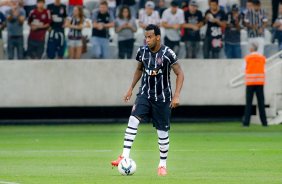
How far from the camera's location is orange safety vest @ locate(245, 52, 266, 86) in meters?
28.7

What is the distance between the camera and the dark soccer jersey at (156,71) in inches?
590

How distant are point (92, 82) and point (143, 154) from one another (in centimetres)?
1083

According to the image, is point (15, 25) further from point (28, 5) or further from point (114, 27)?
point (114, 27)

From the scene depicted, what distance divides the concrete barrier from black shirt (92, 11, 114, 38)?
1.65m

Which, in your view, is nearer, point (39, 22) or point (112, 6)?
point (39, 22)

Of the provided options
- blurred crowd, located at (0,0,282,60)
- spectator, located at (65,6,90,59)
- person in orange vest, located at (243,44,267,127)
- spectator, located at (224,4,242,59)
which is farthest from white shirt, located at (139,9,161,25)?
person in orange vest, located at (243,44,267,127)

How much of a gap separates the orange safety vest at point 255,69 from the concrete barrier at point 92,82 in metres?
1.04

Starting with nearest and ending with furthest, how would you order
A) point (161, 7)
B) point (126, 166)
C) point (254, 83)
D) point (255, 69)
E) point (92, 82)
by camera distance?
point (126, 166) → point (255, 69) → point (254, 83) → point (161, 7) → point (92, 82)

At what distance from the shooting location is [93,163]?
17.8 metres

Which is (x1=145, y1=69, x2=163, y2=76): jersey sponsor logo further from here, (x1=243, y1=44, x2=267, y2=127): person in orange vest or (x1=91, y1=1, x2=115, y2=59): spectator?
(x1=243, y1=44, x2=267, y2=127): person in orange vest

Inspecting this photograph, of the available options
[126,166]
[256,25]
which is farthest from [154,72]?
[256,25]

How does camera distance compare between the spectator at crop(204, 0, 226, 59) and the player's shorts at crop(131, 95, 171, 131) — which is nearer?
the player's shorts at crop(131, 95, 171, 131)

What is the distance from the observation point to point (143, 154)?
20.0 metres

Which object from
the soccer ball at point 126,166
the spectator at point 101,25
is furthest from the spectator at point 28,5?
the soccer ball at point 126,166
